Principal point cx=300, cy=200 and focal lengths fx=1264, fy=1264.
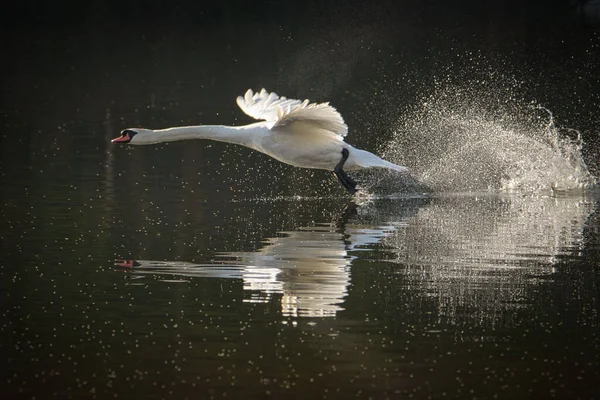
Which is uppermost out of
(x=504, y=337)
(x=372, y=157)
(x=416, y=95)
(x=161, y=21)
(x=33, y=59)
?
(x=161, y=21)

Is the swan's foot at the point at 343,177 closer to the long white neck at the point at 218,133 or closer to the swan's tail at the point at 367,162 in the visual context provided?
the swan's tail at the point at 367,162

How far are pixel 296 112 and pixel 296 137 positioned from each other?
0.89 meters

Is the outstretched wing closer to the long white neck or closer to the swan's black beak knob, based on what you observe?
the long white neck

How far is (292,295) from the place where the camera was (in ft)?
31.6

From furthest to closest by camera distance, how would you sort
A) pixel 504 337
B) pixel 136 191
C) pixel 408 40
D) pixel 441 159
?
pixel 408 40, pixel 441 159, pixel 136 191, pixel 504 337

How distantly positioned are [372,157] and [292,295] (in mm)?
5575

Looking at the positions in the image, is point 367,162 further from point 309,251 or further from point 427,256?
point 427,256

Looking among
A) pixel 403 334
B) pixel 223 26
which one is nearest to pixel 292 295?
pixel 403 334

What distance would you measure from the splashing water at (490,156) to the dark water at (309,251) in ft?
0.17

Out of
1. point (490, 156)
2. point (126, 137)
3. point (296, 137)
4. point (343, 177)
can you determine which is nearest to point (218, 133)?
point (296, 137)

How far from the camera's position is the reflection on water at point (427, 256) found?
9594mm

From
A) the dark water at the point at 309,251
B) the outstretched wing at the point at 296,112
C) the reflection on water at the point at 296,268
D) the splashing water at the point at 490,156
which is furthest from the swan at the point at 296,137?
the splashing water at the point at 490,156

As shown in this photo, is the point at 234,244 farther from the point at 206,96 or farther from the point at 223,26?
the point at 223,26

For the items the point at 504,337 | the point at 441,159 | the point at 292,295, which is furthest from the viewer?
the point at 441,159
